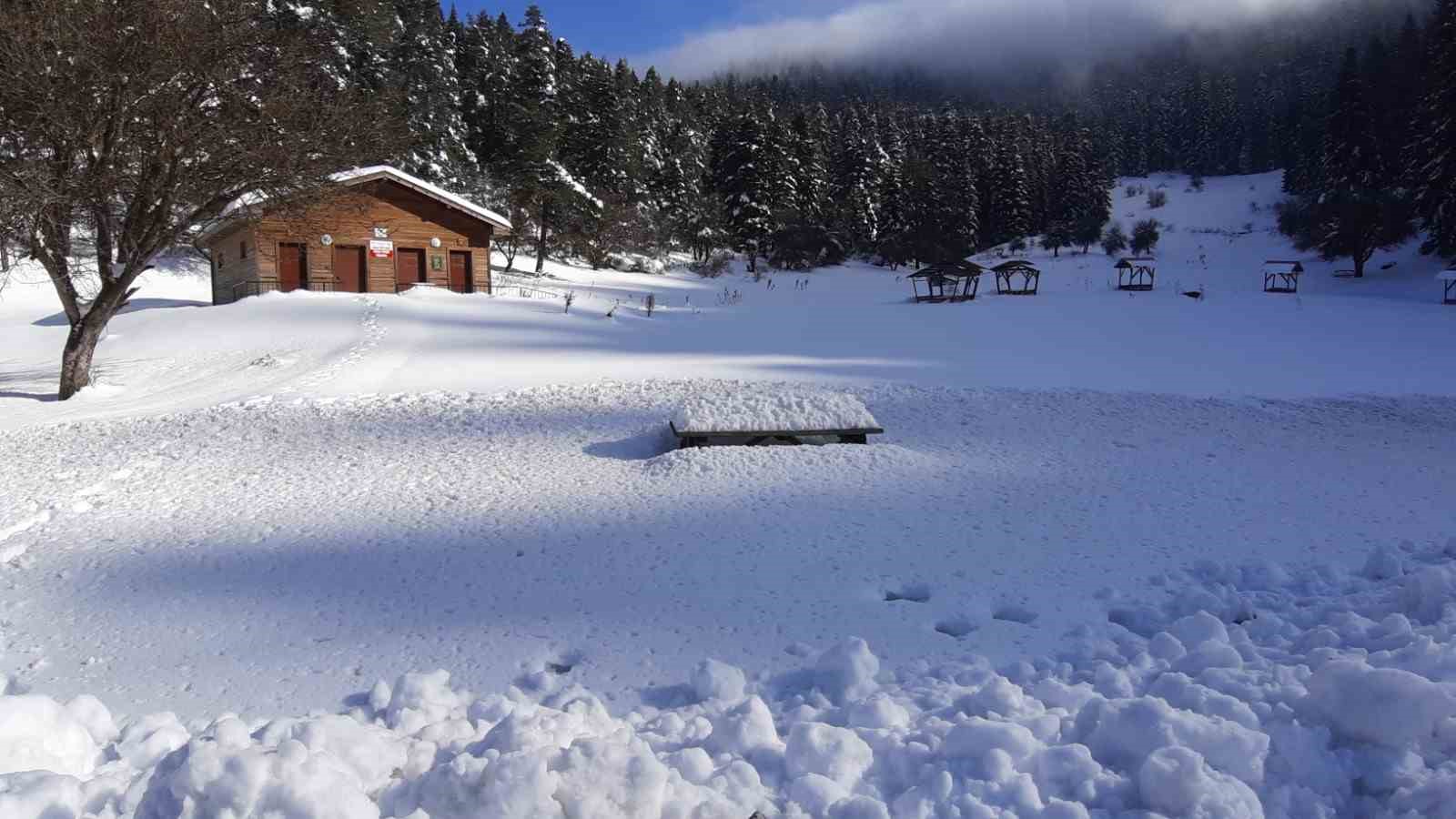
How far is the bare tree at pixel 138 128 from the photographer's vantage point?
12.0 metres

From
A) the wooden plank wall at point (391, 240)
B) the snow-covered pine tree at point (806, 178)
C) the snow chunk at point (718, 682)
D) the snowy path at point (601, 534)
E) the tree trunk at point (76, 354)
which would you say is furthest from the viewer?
the snow-covered pine tree at point (806, 178)

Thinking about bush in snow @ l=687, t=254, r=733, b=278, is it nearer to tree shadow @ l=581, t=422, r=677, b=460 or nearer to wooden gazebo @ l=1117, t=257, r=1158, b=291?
wooden gazebo @ l=1117, t=257, r=1158, b=291

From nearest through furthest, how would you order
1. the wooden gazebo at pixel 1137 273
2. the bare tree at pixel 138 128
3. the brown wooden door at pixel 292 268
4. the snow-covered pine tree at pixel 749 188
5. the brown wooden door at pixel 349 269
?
the bare tree at pixel 138 128 → the brown wooden door at pixel 292 268 → the brown wooden door at pixel 349 269 → the wooden gazebo at pixel 1137 273 → the snow-covered pine tree at pixel 749 188

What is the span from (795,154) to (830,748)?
71.0 m

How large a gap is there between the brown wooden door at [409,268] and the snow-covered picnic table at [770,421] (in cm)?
2510

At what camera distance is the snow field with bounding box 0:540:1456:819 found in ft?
9.14

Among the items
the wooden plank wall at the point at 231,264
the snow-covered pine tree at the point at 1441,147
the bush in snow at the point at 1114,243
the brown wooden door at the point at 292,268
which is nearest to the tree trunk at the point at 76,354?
the wooden plank wall at the point at 231,264

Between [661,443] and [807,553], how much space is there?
3702 millimetres

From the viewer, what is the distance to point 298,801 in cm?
264

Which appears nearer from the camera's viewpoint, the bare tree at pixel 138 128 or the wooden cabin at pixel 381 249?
the bare tree at pixel 138 128

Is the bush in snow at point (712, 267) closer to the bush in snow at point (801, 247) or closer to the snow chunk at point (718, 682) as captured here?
the bush in snow at point (801, 247)

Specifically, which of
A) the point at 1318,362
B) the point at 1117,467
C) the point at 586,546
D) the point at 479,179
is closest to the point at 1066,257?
the point at 479,179

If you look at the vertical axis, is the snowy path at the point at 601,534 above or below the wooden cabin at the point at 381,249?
below

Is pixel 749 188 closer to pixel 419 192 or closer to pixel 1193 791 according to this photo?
pixel 419 192
